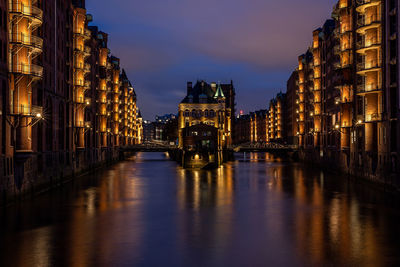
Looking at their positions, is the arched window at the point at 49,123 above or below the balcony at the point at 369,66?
below

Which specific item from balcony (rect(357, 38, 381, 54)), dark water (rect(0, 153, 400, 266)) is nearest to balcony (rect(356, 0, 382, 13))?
balcony (rect(357, 38, 381, 54))

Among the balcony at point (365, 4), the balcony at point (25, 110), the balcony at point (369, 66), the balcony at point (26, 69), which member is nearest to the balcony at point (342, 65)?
the balcony at point (369, 66)

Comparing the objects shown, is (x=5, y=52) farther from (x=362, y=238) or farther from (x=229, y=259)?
(x=362, y=238)

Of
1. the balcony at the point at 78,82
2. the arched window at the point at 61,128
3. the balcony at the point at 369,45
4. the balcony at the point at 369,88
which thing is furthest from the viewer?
the balcony at the point at 78,82

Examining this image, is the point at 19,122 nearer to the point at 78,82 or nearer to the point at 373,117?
the point at 78,82

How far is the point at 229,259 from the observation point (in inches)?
936

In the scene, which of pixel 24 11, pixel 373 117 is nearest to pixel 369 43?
pixel 373 117

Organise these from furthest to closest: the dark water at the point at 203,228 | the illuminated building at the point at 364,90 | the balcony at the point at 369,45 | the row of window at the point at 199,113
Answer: the row of window at the point at 199,113 < the balcony at the point at 369,45 < the illuminated building at the point at 364,90 < the dark water at the point at 203,228

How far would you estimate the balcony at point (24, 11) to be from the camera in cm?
4181

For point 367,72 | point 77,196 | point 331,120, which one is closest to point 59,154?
point 77,196

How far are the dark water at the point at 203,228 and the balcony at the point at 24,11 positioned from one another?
17.8 metres

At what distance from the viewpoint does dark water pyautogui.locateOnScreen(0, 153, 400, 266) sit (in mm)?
23969

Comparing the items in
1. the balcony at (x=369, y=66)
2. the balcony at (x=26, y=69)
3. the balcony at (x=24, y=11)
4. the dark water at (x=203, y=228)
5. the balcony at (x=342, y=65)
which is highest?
the balcony at (x=24, y=11)

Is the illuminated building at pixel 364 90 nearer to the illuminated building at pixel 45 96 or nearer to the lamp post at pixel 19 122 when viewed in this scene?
the lamp post at pixel 19 122
